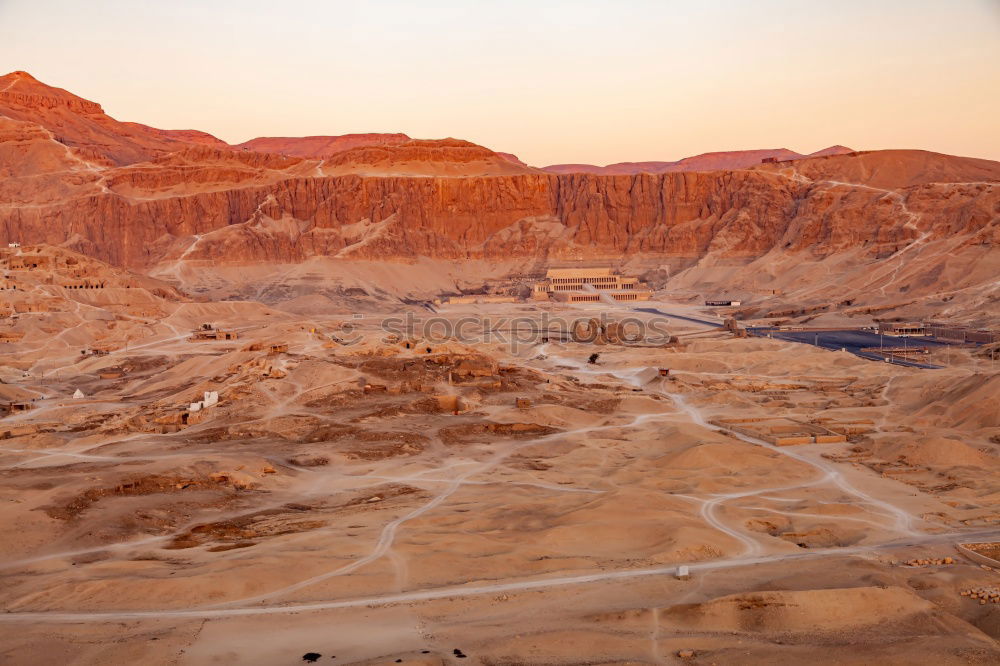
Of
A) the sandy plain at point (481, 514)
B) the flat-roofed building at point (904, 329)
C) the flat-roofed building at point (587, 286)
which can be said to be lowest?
the sandy plain at point (481, 514)

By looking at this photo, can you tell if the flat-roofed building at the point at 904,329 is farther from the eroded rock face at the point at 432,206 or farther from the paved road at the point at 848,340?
the eroded rock face at the point at 432,206

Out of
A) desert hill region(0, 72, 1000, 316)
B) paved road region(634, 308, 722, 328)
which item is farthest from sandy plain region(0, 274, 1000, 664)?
desert hill region(0, 72, 1000, 316)

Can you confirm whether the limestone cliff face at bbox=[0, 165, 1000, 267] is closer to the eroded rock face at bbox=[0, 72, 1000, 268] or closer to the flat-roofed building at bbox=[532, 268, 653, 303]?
the eroded rock face at bbox=[0, 72, 1000, 268]

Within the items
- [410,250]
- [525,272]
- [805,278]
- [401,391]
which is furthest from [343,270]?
[401,391]

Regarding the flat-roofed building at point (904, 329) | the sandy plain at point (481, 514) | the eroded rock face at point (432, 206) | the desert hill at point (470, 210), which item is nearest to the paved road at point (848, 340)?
the flat-roofed building at point (904, 329)

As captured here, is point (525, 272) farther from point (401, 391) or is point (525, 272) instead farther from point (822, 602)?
point (822, 602)

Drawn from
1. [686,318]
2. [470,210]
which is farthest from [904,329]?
[470,210]

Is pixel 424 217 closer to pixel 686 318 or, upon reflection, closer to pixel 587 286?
pixel 587 286

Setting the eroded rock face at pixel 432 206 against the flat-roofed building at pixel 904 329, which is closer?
the flat-roofed building at pixel 904 329
